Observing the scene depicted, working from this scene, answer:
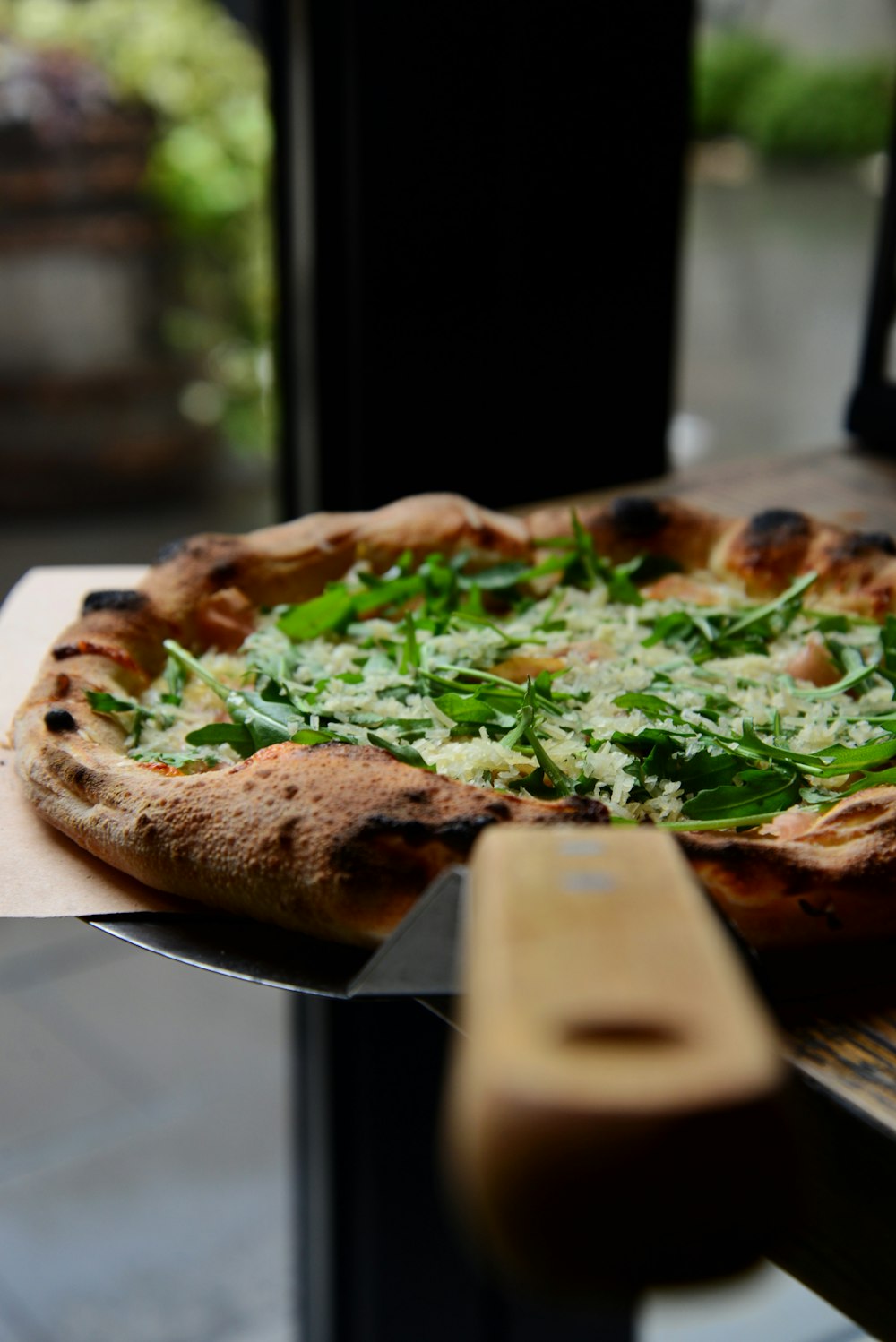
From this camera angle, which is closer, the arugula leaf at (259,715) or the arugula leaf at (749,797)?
the arugula leaf at (749,797)

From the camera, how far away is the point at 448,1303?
7.55ft

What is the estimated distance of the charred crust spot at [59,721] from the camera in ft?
4.13

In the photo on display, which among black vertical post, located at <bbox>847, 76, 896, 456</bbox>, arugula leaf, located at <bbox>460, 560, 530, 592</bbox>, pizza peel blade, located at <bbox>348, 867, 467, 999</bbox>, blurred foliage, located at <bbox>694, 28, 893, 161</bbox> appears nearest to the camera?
pizza peel blade, located at <bbox>348, 867, 467, 999</bbox>

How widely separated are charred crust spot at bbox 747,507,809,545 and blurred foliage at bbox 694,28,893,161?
2.41 m

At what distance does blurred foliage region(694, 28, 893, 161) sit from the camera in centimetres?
390

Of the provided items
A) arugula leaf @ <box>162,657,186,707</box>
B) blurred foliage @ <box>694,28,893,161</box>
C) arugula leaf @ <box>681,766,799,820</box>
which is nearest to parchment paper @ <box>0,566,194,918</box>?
arugula leaf @ <box>162,657,186,707</box>

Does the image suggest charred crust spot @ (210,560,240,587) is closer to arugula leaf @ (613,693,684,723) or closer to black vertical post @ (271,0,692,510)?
arugula leaf @ (613,693,684,723)

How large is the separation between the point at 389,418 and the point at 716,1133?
186 cm

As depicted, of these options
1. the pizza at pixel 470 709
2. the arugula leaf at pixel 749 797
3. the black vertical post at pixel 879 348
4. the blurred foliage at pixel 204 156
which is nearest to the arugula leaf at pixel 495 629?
the pizza at pixel 470 709

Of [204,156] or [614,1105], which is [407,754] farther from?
[204,156]

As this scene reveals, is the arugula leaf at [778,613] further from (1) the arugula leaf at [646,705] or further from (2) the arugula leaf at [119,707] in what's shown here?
(2) the arugula leaf at [119,707]

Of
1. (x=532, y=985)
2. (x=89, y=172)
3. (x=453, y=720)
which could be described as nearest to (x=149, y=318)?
(x=89, y=172)

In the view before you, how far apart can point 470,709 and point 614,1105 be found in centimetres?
74

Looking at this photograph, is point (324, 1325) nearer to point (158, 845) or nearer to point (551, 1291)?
point (158, 845)
